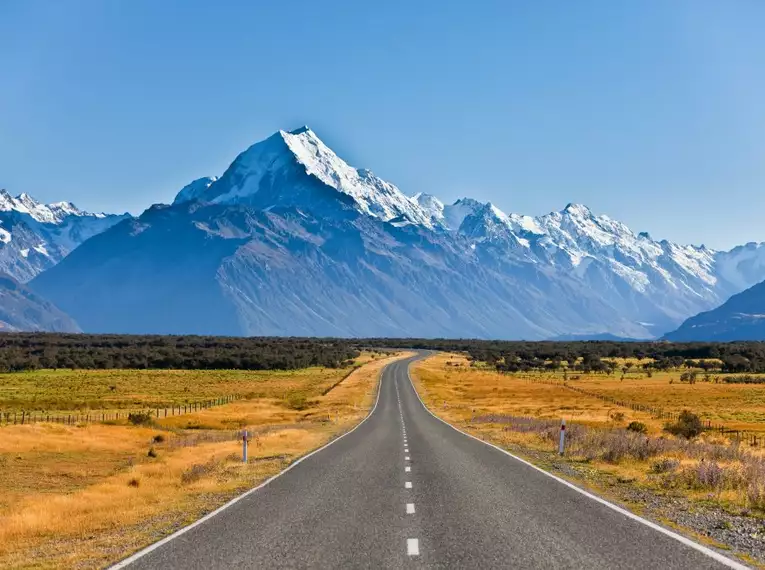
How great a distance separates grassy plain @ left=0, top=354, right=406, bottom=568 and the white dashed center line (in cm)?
454

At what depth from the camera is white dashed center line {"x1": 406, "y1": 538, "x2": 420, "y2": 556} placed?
38.5 ft

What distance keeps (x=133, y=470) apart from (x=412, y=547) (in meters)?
21.2

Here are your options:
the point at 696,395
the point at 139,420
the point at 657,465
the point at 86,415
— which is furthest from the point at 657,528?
the point at 696,395

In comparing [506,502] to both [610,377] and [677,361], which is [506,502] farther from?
[677,361]

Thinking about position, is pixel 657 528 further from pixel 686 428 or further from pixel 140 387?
pixel 140 387

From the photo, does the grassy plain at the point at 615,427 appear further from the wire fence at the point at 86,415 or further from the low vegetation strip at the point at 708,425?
the wire fence at the point at 86,415

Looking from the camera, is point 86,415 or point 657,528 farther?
point 86,415

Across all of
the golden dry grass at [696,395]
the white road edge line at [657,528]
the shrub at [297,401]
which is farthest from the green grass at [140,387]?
the white road edge line at [657,528]

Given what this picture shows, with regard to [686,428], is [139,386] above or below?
above

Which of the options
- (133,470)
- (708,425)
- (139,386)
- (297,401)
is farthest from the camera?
(139,386)

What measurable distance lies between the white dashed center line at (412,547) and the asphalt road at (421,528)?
0.02 meters

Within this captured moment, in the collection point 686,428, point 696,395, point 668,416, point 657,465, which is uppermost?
point 657,465

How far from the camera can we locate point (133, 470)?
3055 centimetres

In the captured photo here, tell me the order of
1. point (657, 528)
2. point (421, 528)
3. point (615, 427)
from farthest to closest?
point (615, 427) → point (657, 528) → point (421, 528)
